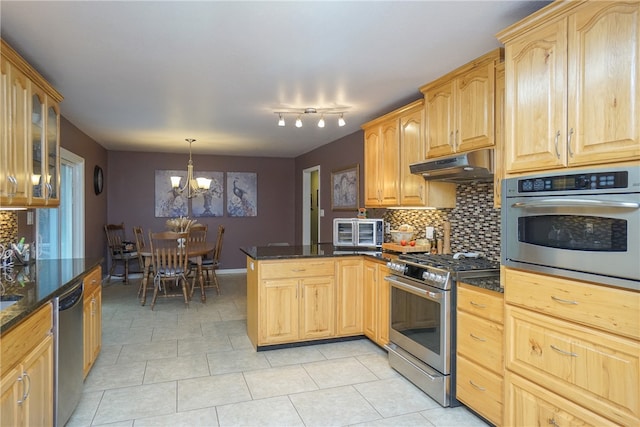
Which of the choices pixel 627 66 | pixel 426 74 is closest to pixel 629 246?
pixel 627 66

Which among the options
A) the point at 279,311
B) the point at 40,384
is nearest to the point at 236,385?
→ the point at 279,311

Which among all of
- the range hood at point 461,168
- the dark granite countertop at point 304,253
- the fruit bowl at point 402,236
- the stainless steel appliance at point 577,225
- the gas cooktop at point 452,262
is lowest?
the dark granite countertop at point 304,253

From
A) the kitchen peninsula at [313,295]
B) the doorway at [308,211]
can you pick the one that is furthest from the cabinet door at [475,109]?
the doorway at [308,211]

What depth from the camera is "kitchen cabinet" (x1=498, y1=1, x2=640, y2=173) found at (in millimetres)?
1597

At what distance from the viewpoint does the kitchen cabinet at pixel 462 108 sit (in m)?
2.65

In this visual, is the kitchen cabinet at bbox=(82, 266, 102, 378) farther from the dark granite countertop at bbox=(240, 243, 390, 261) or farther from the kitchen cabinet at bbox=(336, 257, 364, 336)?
the kitchen cabinet at bbox=(336, 257, 364, 336)

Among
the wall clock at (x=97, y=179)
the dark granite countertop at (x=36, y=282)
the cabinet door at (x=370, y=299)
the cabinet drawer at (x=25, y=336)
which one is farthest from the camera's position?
the wall clock at (x=97, y=179)

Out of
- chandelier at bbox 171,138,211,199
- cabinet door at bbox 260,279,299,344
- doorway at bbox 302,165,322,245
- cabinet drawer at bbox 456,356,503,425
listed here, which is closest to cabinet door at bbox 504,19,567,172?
cabinet drawer at bbox 456,356,503,425

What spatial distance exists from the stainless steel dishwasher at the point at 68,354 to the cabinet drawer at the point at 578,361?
2.44 meters

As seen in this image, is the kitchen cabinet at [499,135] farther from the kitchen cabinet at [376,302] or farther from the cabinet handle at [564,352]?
the kitchen cabinet at [376,302]

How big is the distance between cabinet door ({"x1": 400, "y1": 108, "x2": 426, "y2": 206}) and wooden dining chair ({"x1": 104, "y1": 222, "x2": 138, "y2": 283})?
474 centimetres

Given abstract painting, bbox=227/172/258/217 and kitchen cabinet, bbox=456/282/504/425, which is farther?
abstract painting, bbox=227/172/258/217

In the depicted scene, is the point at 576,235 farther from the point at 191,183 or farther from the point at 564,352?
the point at 191,183

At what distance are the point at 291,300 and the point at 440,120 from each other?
79.6 inches
